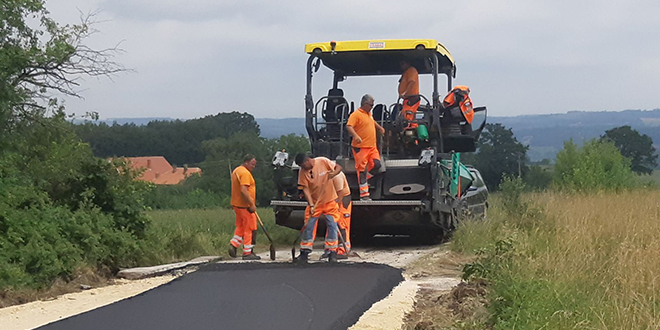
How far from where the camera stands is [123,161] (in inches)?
468

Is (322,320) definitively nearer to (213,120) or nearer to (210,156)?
(210,156)

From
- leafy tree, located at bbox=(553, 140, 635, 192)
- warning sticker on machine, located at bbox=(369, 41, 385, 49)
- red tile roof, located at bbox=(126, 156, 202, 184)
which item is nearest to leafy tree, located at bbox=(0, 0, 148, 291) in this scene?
warning sticker on machine, located at bbox=(369, 41, 385, 49)

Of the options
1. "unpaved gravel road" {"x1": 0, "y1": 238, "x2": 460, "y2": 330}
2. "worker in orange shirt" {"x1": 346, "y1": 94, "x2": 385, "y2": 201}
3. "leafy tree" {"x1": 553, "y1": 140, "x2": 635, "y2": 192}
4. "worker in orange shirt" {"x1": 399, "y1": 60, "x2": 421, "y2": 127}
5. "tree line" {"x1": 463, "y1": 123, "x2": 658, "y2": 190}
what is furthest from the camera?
"tree line" {"x1": 463, "y1": 123, "x2": 658, "y2": 190}

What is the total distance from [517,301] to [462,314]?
57cm

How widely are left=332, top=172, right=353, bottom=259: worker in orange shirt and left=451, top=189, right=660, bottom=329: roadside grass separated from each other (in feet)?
5.13

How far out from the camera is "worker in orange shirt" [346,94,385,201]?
39.0 ft

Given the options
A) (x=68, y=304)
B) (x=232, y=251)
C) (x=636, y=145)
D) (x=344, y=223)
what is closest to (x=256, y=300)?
(x=68, y=304)

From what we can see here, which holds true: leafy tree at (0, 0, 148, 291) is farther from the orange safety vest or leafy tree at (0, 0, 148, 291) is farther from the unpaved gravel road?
the orange safety vest

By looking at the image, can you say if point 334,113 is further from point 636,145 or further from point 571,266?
point 636,145

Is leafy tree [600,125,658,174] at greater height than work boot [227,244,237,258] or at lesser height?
lesser

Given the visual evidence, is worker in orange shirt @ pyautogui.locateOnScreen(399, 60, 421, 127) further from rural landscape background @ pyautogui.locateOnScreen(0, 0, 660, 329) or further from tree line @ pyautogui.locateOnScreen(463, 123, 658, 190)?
tree line @ pyautogui.locateOnScreen(463, 123, 658, 190)

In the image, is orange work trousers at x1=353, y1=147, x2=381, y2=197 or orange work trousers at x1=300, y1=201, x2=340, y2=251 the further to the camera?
orange work trousers at x1=353, y1=147, x2=381, y2=197

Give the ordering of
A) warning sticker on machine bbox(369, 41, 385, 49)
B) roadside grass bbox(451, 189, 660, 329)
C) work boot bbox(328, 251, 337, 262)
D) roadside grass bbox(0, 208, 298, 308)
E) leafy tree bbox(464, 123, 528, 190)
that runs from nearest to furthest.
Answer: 1. roadside grass bbox(451, 189, 660, 329)
2. roadside grass bbox(0, 208, 298, 308)
3. work boot bbox(328, 251, 337, 262)
4. warning sticker on machine bbox(369, 41, 385, 49)
5. leafy tree bbox(464, 123, 528, 190)

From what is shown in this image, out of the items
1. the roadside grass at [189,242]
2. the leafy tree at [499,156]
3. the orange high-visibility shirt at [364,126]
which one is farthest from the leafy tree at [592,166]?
the orange high-visibility shirt at [364,126]
